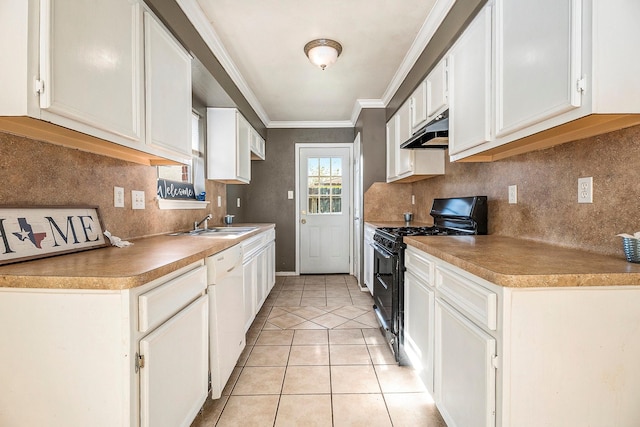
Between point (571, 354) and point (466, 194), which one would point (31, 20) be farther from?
point (466, 194)

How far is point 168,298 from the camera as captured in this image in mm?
1217

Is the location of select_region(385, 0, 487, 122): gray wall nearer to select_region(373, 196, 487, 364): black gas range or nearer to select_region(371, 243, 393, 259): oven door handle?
select_region(373, 196, 487, 364): black gas range

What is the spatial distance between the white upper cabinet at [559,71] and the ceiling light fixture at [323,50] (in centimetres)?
115

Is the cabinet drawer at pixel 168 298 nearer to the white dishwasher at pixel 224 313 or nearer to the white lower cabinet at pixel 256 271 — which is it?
the white dishwasher at pixel 224 313

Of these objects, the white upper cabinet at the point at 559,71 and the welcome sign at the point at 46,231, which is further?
the welcome sign at the point at 46,231

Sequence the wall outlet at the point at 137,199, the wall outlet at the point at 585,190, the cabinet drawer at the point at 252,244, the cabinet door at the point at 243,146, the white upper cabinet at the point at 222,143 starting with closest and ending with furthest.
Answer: the wall outlet at the point at 585,190 < the wall outlet at the point at 137,199 < the cabinet drawer at the point at 252,244 < the white upper cabinet at the point at 222,143 < the cabinet door at the point at 243,146

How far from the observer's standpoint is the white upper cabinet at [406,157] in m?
2.96

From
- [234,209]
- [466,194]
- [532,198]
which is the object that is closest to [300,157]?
[234,209]

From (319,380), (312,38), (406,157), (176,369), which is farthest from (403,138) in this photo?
(176,369)

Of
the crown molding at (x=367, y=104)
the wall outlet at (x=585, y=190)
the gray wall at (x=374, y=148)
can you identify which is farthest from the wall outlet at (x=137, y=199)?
the crown molding at (x=367, y=104)

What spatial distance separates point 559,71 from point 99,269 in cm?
171

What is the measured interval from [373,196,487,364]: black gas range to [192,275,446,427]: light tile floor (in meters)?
0.23

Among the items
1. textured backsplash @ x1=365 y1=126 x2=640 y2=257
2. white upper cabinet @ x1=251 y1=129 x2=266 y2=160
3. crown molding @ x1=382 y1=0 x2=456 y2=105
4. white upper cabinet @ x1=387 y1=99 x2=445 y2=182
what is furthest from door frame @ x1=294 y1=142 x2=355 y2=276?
textured backsplash @ x1=365 y1=126 x2=640 y2=257

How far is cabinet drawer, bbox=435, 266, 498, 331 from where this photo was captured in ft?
3.44
